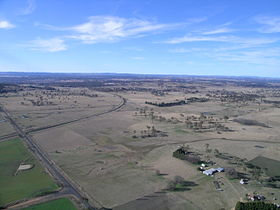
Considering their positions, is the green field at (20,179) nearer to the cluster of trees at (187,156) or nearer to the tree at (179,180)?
the tree at (179,180)

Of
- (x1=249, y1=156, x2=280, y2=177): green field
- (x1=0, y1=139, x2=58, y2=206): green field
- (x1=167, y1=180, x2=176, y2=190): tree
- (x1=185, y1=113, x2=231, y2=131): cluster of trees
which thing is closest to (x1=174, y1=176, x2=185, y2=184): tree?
(x1=167, y1=180, x2=176, y2=190): tree

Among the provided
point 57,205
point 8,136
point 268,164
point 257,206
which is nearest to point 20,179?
point 57,205

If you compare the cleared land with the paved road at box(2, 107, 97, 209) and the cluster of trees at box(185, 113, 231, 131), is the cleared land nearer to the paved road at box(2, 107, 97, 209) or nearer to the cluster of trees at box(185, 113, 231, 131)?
the cluster of trees at box(185, 113, 231, 131)

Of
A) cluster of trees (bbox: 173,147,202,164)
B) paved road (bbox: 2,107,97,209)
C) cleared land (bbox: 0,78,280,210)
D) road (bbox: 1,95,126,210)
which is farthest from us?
cluster of trees (bbox: 173,147,202,164)

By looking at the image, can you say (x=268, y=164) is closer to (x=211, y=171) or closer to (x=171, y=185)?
(x=211, y=171)

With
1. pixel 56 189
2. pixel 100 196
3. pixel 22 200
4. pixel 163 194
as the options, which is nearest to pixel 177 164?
pixel 163 194
